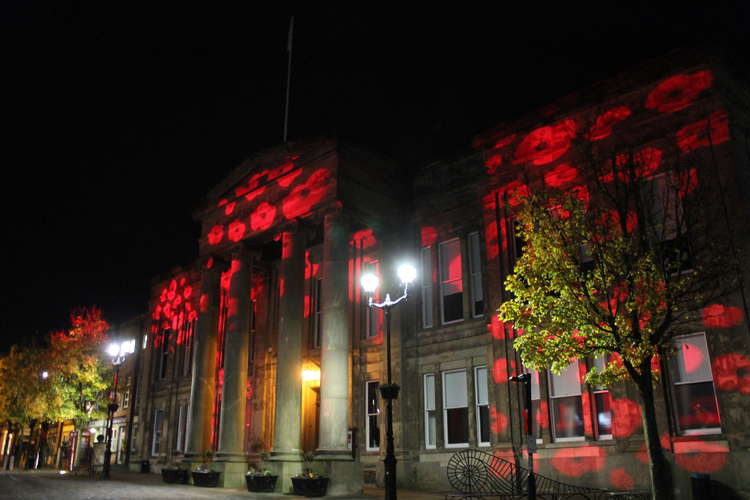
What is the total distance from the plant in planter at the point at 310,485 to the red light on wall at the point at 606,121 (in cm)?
1374

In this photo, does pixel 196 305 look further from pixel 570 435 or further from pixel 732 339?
pixel 732 339

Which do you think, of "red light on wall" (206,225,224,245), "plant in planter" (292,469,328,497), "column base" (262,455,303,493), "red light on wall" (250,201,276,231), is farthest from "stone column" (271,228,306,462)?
"red light on wall" (206,225,224,245)

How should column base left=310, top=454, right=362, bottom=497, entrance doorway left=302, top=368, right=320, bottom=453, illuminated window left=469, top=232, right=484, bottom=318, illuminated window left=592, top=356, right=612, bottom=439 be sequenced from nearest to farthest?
illuminated window left=592, top=356, right=612, bottom=439 < column base left=310, top=454, right=362, bottom=497 < illuminated window left=469, top=232, right=484, bottom=318 < entrance doorway left=302, top=368, right=320, bottom=453

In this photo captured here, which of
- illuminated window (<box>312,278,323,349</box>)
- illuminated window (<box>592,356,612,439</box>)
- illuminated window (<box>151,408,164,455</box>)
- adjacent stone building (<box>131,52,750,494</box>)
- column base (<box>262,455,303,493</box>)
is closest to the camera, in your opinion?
adjacent stone building (<box>131,52,750,494</box>)

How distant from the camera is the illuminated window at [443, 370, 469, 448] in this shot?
2266 cm

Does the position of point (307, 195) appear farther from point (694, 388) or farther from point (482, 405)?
point (694, 388)

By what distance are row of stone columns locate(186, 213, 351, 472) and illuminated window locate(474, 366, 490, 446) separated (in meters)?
4.62

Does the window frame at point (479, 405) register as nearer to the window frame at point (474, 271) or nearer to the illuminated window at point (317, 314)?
the window frame at point (474, 271)

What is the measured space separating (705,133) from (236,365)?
19113 millimetres

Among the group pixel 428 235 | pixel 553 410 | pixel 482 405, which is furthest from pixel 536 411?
pixel 428 235

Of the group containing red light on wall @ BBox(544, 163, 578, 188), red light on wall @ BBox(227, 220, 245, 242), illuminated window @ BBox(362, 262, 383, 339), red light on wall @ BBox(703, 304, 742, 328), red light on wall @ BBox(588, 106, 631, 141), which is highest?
red light on wall @ BBox(588, 106, 631, 141)

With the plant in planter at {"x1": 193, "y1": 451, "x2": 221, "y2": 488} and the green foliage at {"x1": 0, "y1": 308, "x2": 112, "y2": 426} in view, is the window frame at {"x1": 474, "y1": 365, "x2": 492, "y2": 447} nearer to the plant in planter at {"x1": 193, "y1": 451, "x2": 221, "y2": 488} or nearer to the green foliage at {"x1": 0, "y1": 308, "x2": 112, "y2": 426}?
the plant in planter at {"x1": 193, "y1": 451, "x2": 221, "y2": 488}

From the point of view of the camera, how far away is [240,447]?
25.3 metres

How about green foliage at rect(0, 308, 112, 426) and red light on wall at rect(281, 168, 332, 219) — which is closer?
red light on wall at rect(281, 168, 332, 219)
